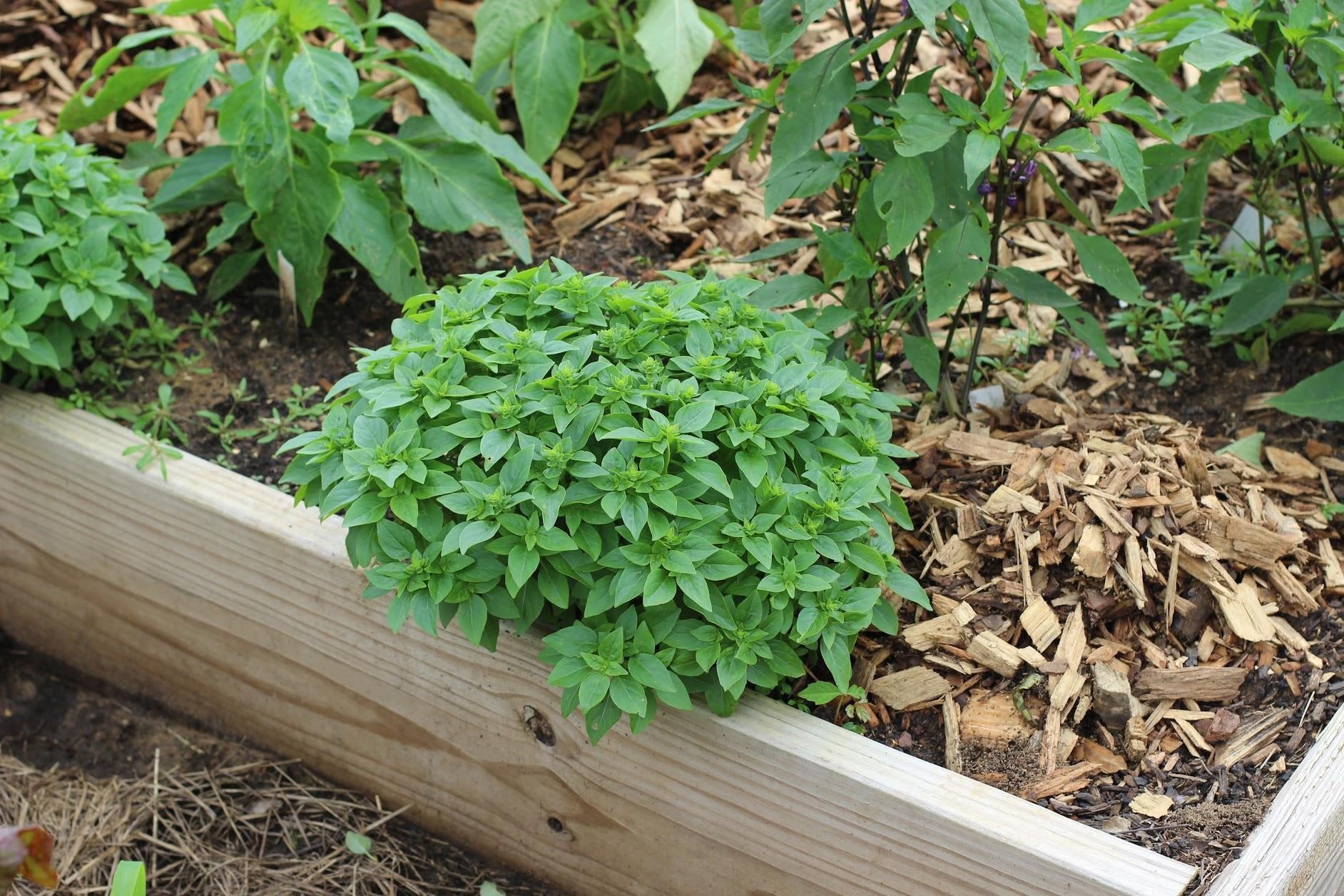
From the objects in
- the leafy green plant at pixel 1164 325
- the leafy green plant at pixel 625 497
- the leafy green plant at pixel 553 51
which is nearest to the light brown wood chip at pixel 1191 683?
the leafy green plant at pixel 625 497

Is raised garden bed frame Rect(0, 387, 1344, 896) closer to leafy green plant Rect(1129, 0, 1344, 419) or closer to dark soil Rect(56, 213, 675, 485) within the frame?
dark soil Rect(56, 213, 675, 485)

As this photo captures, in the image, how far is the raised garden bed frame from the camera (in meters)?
1.78

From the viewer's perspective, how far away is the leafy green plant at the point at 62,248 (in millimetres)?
2443

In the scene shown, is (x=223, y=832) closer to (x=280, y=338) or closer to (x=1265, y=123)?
(x=280, y=338)

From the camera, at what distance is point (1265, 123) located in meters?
2.39

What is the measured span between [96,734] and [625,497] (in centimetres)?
164

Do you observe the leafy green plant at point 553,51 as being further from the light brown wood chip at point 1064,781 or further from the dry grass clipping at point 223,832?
the light brown wood chip at point 1064,781

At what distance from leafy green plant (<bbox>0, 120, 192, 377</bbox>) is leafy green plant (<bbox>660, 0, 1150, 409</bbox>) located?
120cm

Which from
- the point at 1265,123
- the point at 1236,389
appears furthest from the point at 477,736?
the point at 1265,123

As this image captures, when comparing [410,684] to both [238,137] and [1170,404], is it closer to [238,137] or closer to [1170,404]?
[238,137]

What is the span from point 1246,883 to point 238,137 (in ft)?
7.28

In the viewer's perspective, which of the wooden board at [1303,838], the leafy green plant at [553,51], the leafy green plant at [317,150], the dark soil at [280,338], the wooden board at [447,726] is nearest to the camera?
the wooden board at [1303,838]

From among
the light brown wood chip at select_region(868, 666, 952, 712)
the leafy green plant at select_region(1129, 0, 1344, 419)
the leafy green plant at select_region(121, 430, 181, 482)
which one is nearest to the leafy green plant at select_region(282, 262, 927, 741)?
the light brown wood chip at select_region(868, 666, 952, 712)

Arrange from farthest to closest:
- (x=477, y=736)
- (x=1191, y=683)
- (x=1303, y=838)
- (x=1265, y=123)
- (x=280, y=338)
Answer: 1. (x=280, y=338)
2. (x=1265, y=123)
3. (x=477, y=736)
4. (x=1191, y=683)
5. (x=1303, y=838)
